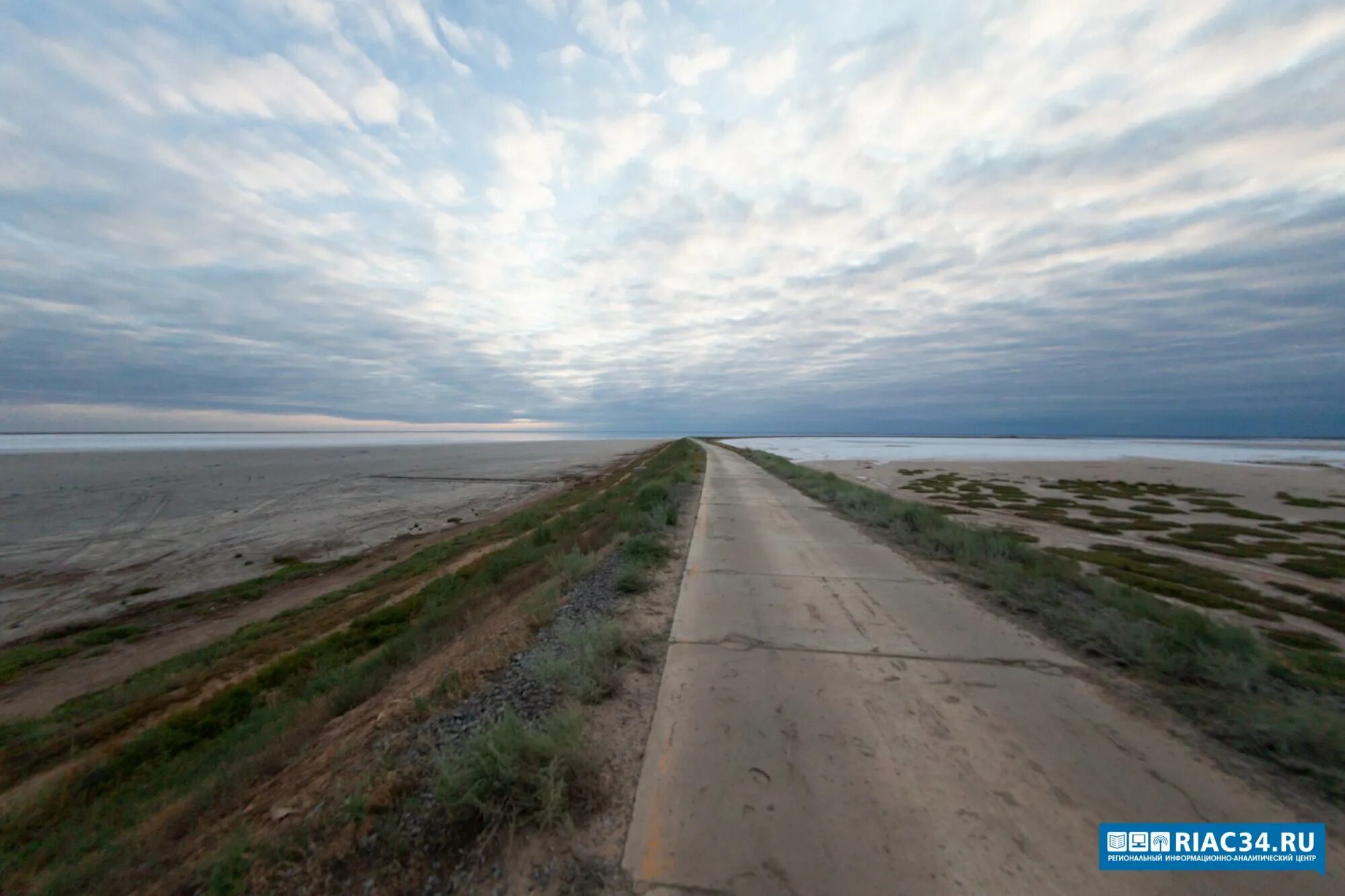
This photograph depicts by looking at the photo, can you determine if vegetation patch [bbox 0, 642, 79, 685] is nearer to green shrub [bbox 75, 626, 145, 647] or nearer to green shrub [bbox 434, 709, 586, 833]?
green shrub [bbox 75, 626, 145, 647]

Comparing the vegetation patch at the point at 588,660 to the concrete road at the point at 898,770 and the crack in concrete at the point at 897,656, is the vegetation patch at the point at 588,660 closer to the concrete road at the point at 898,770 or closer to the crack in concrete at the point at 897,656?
the concrete road at the point at 898,770

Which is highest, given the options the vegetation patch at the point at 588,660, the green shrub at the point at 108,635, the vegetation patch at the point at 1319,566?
the vegetation patch at the point at 588,660

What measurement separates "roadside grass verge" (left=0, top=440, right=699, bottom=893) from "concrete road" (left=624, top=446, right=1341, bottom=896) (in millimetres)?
3755

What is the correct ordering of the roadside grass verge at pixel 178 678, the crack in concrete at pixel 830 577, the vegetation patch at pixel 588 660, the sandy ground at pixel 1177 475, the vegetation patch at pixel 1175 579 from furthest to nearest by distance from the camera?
the sandy ground at pixel 1177 475 → the vegetation patch at pixel 1175 579 → the crack in concrete at pixel 830 577 → the roadside grass verge at pixel 178 678 → the vegetation patch at pixel 588 660

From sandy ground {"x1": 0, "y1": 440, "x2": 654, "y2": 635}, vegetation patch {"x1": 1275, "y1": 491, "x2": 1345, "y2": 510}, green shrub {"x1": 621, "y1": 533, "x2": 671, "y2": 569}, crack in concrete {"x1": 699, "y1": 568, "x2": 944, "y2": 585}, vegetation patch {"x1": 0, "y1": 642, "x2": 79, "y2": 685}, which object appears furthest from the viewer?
vegetation patch {"x1": 1275, "y1": 491, "x2": 1345, "y2": 510}

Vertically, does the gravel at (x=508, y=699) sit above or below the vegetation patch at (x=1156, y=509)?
above

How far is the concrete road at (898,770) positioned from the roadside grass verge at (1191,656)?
530mm

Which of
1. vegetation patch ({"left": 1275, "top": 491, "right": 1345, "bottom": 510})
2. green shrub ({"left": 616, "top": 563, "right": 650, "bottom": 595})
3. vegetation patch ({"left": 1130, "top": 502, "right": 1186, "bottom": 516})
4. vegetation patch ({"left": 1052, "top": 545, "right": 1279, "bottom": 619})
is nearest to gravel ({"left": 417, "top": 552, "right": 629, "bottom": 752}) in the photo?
green shrub ({"left": 616, "top": 563, "right": 650, "bottom": 595})

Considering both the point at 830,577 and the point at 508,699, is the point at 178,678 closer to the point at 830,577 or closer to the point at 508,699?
the point at 508,699

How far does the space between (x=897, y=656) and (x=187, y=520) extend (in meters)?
28.9

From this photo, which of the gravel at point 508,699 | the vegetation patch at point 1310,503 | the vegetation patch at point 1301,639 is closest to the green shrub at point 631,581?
the gravel at point 508,699

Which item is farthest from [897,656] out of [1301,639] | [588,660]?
[1301,639]

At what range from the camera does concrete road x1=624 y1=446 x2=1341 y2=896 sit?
2.46 meters

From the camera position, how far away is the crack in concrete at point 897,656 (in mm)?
4719
